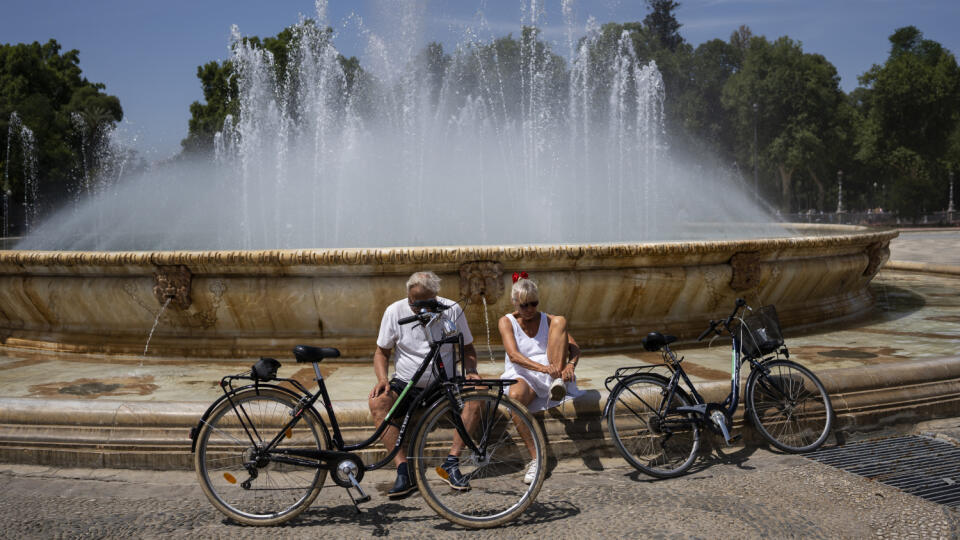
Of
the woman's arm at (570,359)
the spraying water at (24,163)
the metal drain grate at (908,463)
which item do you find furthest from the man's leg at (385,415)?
the spraying water at (24,163)

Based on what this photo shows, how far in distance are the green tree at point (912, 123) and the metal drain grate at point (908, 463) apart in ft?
159

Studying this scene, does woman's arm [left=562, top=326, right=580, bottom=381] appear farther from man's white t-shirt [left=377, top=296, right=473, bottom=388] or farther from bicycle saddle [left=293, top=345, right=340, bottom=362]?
bicycle saddle [left=293, top=345, right=340, bottom=362]

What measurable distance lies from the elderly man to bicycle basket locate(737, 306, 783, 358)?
168cm

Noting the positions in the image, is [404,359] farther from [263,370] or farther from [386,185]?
[386,185]

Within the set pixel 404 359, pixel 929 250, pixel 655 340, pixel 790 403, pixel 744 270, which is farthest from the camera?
pixel 929 250

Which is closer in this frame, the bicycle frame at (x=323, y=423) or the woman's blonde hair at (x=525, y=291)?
the bicycle frame at (x=323, y=423)

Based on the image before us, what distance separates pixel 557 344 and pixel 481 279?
206cm

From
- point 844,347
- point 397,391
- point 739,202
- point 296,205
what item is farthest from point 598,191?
point 739,202

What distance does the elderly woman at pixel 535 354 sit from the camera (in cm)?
448

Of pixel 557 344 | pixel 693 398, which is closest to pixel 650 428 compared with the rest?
pixel 693 398

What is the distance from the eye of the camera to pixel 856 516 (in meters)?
3.75

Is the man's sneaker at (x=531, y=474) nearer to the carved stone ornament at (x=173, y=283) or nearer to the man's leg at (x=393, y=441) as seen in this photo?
the man's leg at (x=393, y=441)

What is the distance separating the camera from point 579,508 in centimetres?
391

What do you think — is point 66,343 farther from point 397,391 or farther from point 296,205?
point 296,205
